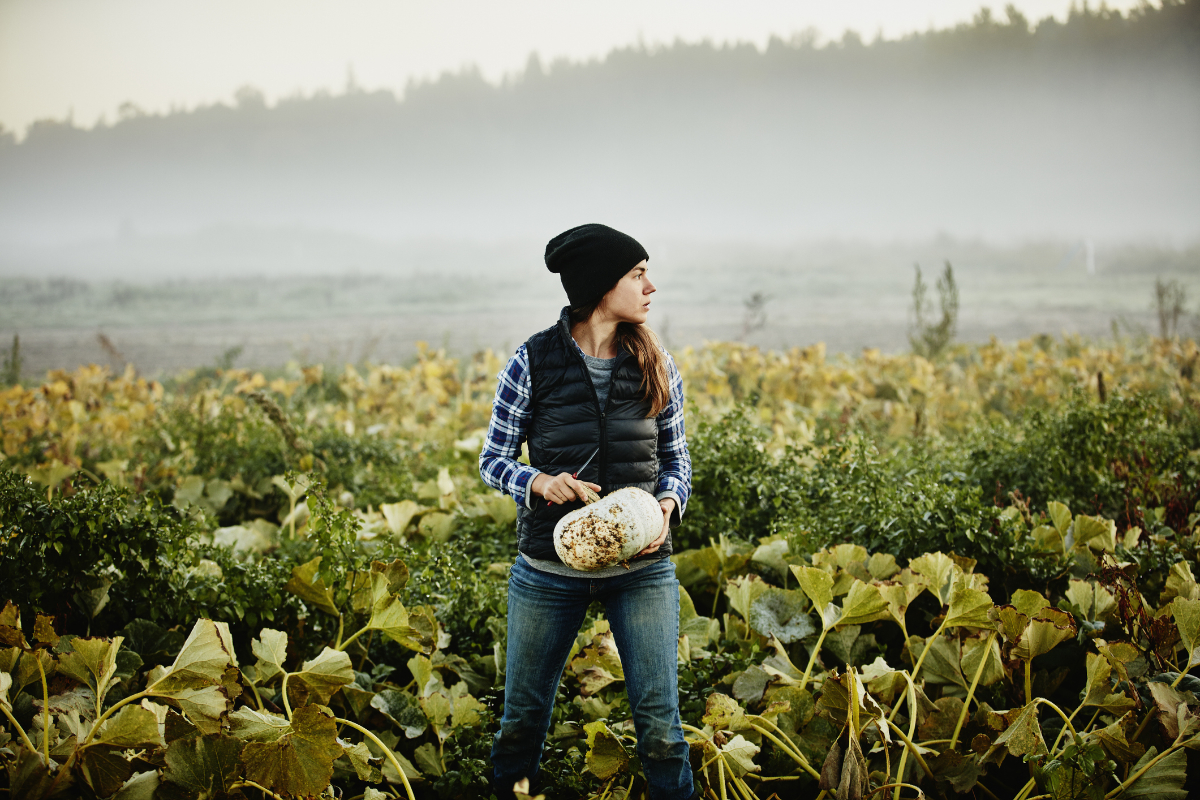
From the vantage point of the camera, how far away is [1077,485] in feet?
10.7

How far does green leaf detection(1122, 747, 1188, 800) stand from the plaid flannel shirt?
1106 mm

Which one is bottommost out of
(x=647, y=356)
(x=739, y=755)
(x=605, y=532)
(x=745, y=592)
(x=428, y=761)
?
(x=428, y=761)

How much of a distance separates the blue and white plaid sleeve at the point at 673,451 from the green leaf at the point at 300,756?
852mm

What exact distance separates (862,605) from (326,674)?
4.38 feet

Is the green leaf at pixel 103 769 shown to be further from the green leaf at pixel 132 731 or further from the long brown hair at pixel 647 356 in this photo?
the long brown hair at pixel 647 356

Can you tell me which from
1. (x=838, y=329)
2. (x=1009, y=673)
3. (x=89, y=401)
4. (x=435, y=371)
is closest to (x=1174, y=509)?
(x=1009, y=673)

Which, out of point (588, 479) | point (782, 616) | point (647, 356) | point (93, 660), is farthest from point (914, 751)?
point (93, 660)

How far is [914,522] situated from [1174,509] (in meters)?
1.24

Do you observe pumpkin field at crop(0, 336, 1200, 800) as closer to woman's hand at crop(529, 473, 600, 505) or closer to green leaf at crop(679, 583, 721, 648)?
green leaf at crop(679, 583, 721, 648)

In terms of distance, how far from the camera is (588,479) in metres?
1.74

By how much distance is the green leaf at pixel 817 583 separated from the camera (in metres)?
2.00

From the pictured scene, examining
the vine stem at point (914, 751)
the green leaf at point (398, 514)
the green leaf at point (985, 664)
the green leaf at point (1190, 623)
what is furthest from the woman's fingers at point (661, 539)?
the green leaf at point (398, 514)

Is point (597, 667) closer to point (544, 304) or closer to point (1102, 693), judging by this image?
point (1102, 693)

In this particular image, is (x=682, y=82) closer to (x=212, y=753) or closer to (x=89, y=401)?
(x=89, y=401)
